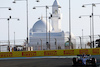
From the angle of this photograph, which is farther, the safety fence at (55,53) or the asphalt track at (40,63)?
the safety fence at (55,53)

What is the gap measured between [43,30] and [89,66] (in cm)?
16065

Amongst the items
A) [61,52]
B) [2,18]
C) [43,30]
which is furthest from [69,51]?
[43,30]

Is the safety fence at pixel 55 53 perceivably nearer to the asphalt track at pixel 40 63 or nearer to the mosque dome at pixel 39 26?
the asphalt track at pixel 40 63

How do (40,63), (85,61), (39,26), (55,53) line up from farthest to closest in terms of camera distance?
(39,26) → (55,53) → (40,63) → (85,61)

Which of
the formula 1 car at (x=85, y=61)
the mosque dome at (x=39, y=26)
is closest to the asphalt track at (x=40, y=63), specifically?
the formula 1 car at (x=85, y=61)

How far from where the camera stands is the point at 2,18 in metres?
59.5

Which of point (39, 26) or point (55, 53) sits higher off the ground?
point (39, 26)

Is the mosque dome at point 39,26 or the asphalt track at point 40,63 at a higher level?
the mosque dome at point 39,26

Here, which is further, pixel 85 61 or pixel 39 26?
pixel 39 26

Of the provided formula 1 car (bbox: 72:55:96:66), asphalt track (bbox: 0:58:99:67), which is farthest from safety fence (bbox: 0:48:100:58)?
formula 1 car (bbox: 72:55:96:66)

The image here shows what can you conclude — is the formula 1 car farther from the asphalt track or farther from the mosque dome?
the mosque dome

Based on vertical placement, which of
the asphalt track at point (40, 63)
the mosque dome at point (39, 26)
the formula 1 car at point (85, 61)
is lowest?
the asphalt track at point (40, 63)

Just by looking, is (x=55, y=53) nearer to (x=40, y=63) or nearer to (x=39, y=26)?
→ (x=40, y=63)

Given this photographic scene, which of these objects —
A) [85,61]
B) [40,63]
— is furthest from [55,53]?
[85,61]
